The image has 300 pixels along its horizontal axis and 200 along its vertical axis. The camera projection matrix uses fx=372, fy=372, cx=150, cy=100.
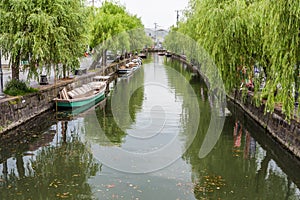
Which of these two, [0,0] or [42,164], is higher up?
[0,0]

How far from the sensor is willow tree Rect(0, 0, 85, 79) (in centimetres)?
1738

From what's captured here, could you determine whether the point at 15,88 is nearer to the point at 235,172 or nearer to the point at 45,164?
the point at 45,164

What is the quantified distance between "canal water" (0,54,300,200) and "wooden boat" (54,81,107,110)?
1011mm

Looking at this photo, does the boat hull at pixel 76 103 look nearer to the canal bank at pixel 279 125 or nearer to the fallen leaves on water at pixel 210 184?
the canal bank at pixel 279 125

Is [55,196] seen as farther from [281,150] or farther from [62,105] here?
[62,105]

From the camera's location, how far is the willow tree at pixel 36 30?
17375mm

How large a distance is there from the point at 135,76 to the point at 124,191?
33716 mm

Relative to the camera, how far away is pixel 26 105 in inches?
719

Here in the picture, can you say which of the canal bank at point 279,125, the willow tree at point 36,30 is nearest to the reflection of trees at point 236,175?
the canal bank at point 279,125

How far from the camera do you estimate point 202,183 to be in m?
11.0

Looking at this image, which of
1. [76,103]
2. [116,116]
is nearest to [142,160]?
[116,116]

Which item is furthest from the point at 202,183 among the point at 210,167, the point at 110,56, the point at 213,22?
the point at 110,56

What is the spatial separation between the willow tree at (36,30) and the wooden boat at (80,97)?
2.60m

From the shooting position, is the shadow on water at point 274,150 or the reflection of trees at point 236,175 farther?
the shadow on water at point 274,150
